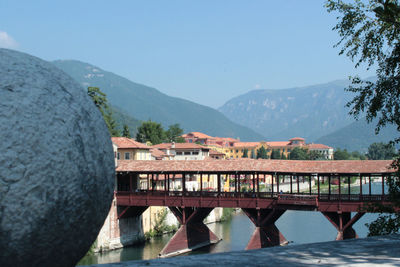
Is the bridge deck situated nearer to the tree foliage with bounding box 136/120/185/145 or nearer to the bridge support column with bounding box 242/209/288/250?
the bridge support column with bounding box 242/209/288/250

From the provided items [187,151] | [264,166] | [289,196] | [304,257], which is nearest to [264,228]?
[289,196]

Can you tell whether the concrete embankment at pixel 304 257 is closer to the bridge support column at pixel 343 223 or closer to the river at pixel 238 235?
the bridge support column at pixel 343 223

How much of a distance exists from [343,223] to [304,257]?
22.4m

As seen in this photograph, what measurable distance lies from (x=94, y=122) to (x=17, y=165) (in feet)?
3.16

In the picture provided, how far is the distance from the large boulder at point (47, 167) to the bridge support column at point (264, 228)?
79.0ft

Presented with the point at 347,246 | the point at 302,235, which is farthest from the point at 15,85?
the point at 302,235

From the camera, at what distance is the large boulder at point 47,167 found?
153 inches

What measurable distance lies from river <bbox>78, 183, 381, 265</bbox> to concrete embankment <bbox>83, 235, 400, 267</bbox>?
74.1ft

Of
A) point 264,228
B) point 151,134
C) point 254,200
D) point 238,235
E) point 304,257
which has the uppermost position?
point 151,134

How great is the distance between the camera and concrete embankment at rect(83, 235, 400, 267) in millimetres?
5805

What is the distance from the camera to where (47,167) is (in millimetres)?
3998

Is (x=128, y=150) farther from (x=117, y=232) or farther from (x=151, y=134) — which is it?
(x=151, y=134)

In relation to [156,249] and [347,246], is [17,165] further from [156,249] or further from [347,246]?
[156,249]

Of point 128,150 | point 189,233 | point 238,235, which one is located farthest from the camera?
point 128,150
